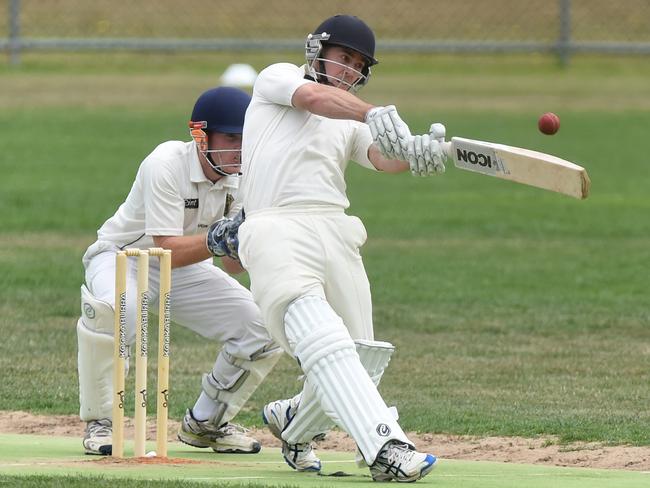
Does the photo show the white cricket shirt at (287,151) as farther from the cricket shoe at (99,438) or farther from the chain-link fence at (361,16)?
the chain-link fence at (361,16)

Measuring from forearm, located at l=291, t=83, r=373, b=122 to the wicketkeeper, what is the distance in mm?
822

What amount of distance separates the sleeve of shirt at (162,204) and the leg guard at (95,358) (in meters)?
0.41

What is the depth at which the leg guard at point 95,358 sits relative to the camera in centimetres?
717

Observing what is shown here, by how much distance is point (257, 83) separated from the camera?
663cm

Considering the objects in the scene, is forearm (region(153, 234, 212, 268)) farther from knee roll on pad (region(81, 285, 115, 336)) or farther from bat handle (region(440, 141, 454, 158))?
bat handle (region(440, 141, 454, 158))

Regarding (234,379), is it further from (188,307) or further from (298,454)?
(298,454)

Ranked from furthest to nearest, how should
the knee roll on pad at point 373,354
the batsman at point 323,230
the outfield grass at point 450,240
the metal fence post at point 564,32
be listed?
the metal fence post at point 564,32 → the outfield grass at point 450,240 → the knee roll on pad at point 373,354 → the batsman at point 323,230

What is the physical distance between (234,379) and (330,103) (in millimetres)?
1727

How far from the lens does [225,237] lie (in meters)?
6.76

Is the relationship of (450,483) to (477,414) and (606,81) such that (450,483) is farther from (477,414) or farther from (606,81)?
(606,81)

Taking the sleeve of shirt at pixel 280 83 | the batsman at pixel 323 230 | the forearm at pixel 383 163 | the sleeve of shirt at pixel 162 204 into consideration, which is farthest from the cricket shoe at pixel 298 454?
the sleeve of shirt at pixel 280 83

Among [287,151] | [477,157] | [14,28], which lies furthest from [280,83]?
[14,28]

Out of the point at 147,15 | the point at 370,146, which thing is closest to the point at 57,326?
the point at 370,146

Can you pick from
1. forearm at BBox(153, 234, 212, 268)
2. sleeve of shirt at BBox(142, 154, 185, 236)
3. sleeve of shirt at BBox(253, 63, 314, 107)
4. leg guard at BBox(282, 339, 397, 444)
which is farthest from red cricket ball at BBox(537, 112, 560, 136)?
sleeve of shirt at BBox(142, 154, 185, 236)
